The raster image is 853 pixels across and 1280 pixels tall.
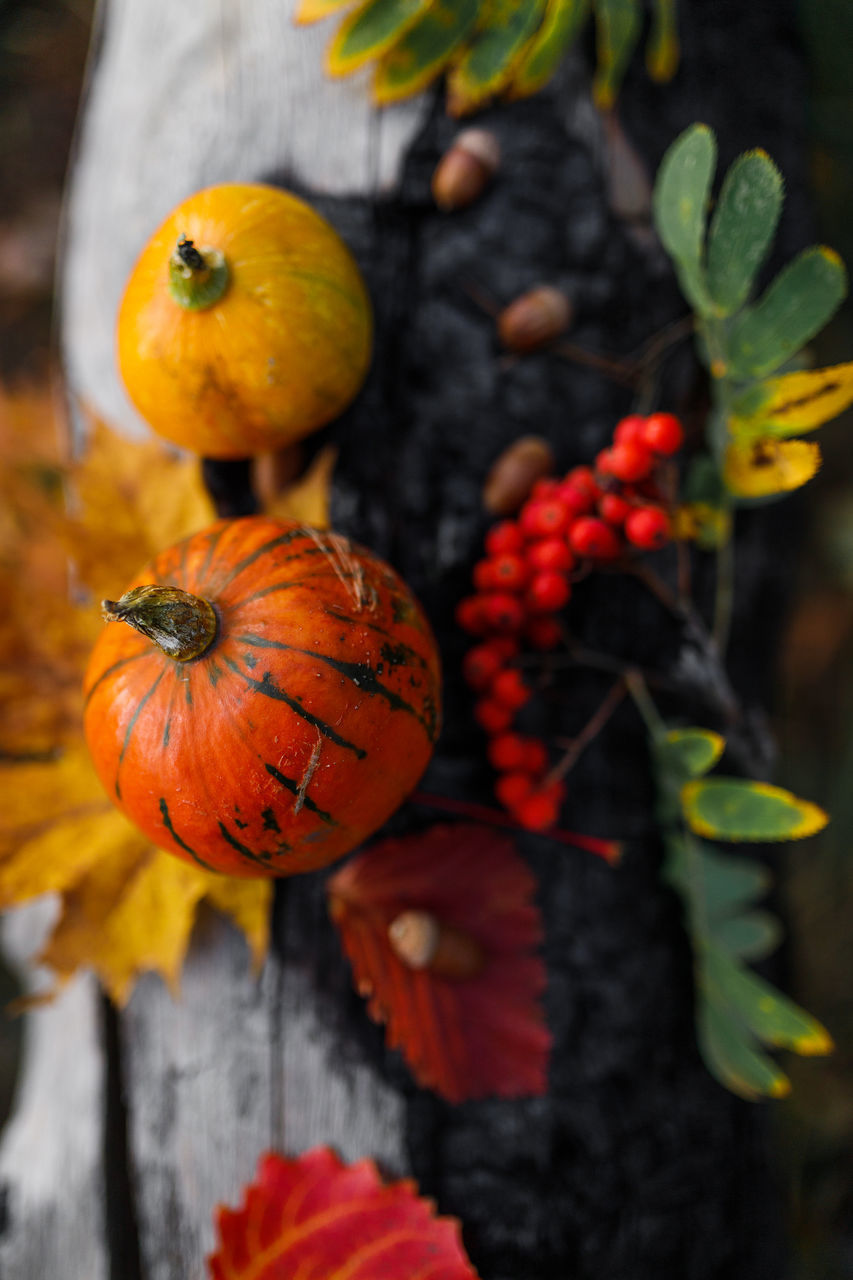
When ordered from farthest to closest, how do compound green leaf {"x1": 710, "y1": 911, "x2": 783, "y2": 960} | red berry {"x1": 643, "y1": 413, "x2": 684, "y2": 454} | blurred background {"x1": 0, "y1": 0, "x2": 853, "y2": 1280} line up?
1. blurred background {"x1": 0, "y1": 0, "x2": 853, "y2": 1280}
2. compound green leaf {"x1": 710, "y1": 911, "x2": 783, "y2": 960}
3. red berry {"x1": 643, "y1": 413, "x2": 684, "y2": 454}

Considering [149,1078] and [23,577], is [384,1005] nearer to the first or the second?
[149,1078]

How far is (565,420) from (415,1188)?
1030mm

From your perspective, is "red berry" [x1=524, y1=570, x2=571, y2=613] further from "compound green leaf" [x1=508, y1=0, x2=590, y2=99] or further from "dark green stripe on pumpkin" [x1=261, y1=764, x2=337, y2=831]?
"compound green leaf" [x1=508, y1=0, x2=590, y2=99]

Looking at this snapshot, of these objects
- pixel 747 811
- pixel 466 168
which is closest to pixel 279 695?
pixel 747 811

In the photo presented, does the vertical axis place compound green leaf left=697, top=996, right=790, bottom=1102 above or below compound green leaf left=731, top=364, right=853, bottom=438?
below

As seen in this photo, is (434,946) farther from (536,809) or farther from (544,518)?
(544,518)

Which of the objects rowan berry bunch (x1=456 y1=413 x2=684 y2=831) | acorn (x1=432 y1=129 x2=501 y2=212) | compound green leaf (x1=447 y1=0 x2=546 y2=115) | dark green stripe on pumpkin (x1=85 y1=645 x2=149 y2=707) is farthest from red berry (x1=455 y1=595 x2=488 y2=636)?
compound green leaf (x1=447 y1=0 x2=546 y2=115)

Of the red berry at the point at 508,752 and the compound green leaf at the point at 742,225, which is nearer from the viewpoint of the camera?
the compound green leaf at the point at 742,225

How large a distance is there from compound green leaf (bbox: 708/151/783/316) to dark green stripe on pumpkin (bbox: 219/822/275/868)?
0.75 meters

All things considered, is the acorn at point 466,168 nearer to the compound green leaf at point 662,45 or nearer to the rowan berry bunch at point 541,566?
the compound green leaf at point 662,45

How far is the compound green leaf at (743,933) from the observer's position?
1.29 m

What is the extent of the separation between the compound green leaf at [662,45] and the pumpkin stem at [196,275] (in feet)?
2.52

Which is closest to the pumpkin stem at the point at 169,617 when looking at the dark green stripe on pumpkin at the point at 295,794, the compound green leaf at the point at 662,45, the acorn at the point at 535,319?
the dark green stripe on pumpkin at the point at 295,794

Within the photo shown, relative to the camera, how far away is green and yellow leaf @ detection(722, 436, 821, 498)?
2.79ft
